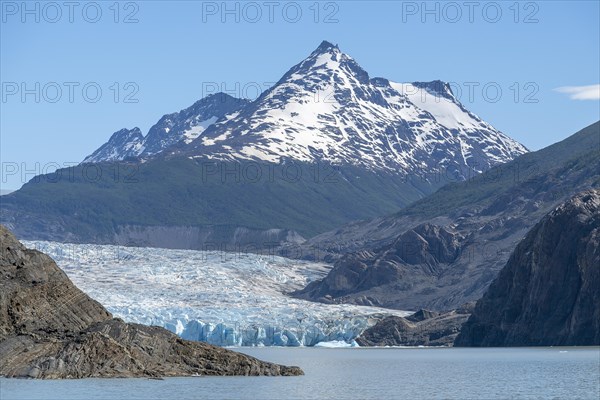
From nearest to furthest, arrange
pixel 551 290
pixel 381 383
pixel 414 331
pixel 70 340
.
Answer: pixel 70 340 < pixel 381 383 < pixel 551 290 < pixel 414 331

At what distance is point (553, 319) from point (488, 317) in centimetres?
1222

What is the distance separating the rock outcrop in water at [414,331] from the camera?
613 feet

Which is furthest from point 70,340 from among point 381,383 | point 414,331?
point 414,331

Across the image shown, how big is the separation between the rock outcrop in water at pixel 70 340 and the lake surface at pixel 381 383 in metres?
1.65

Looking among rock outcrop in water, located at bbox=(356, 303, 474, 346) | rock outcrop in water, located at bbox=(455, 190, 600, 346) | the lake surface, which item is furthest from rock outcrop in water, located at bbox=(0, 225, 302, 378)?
rock outcrop in water, located at bbox=(356, 303, 474, 346)

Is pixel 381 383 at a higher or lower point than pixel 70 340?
lower

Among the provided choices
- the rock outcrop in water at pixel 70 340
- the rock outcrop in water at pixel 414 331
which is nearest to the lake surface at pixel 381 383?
the rock outcrop in water at pixel 70 340

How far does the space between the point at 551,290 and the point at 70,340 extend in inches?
3484

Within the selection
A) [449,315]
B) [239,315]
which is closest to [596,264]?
[449,315]

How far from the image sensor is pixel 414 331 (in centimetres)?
19025

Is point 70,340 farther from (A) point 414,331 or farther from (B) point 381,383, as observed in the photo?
(A) point 414,331

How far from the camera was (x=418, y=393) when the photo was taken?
86.2 m

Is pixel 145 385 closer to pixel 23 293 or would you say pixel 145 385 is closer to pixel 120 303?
pixel 23 293

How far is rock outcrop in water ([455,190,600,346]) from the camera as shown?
15812 cm
